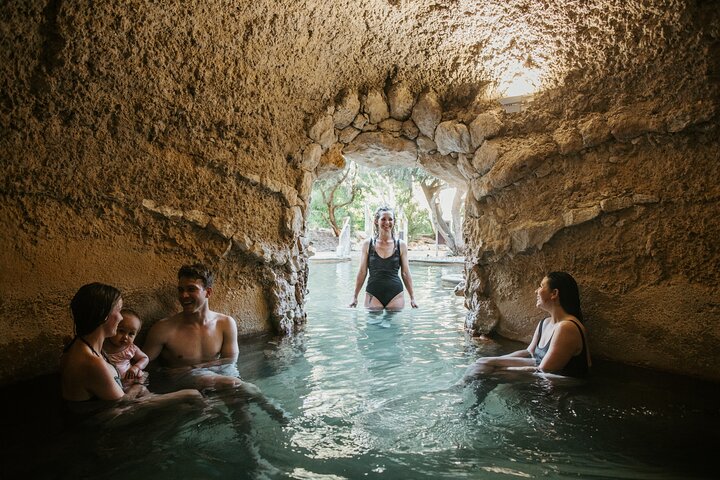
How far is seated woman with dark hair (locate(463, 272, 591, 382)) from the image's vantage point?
10.6ft

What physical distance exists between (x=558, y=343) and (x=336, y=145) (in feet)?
11.2

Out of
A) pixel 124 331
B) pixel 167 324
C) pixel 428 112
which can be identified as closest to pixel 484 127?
pixel 428 112

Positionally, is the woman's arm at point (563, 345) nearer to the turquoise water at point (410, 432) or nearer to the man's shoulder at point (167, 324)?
the turquoise water at point (410, 432)

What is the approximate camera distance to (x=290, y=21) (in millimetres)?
4234

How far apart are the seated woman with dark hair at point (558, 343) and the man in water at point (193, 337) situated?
2.03 m

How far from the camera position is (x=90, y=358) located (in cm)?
248

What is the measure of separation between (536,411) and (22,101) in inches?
166

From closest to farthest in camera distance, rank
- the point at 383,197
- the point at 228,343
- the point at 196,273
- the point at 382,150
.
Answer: the point at 196,273 → the point at 228,343 → the point at 382,150 → the point at 383,197

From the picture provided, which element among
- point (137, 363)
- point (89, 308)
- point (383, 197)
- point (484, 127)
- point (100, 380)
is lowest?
point (137, 363)

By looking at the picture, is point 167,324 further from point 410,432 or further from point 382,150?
point 382,150

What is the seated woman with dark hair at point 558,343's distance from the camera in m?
3.22

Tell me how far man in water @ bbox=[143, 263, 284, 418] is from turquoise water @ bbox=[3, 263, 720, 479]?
10.7 inches

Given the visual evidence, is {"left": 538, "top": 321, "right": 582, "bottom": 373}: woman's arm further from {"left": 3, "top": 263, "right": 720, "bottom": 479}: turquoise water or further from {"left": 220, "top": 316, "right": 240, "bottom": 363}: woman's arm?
{"left": 220, "top": 316, "right": 240, "bottom": 363}: woman's arm

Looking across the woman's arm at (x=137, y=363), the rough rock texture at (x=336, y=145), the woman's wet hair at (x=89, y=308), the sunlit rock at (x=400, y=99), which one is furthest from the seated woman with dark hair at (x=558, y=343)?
the sunlit rock at (x=400, y=99)
